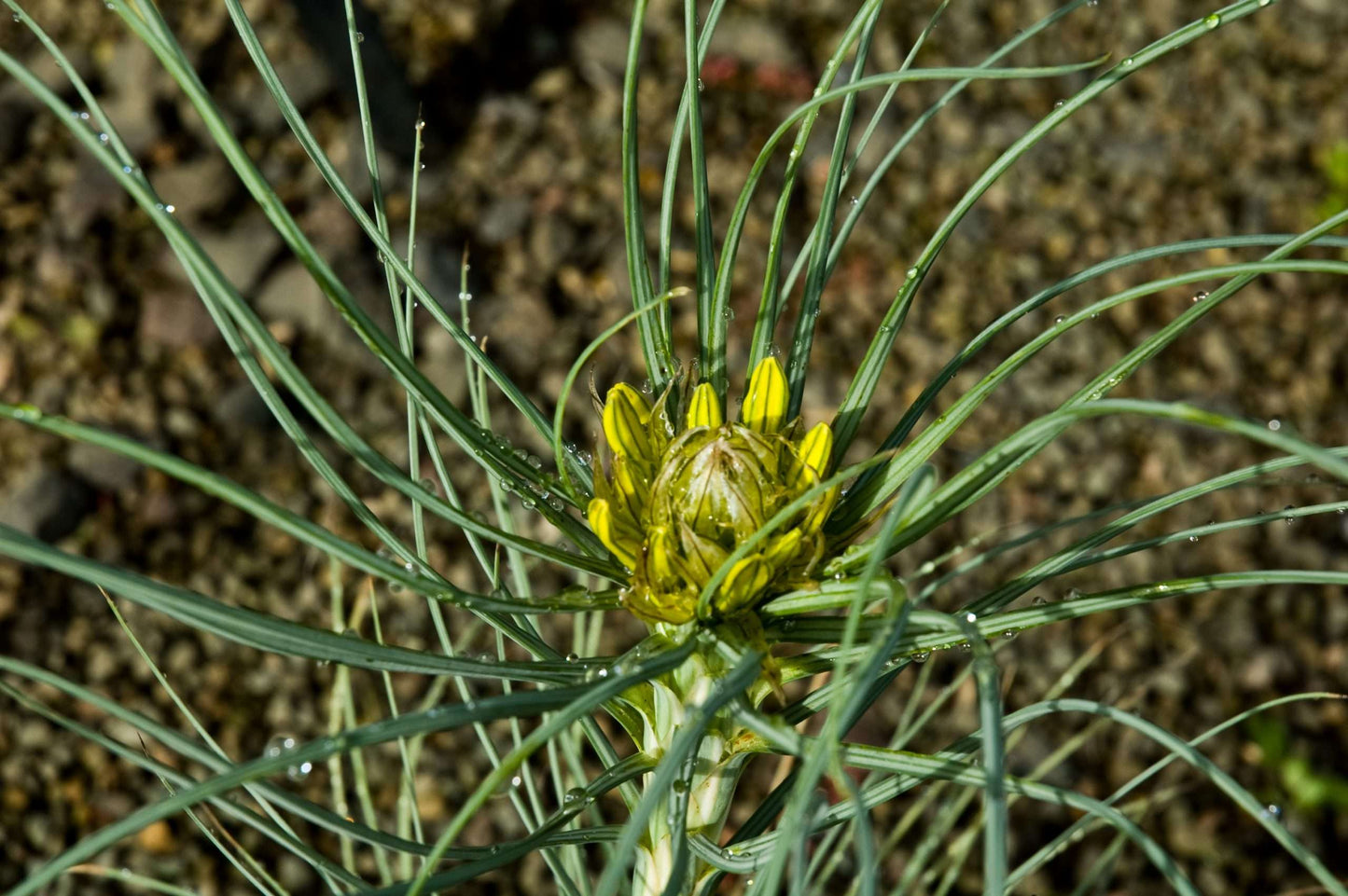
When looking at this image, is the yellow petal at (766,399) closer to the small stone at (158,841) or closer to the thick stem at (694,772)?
the thick stem at (694,772)

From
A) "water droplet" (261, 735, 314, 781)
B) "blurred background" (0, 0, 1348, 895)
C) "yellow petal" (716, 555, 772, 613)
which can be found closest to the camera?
"water droplet" (261, 735, 314, 781)

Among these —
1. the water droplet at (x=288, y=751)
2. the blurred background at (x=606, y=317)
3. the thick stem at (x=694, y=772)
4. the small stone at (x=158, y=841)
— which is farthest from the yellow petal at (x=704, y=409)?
the small stone at (x=158, y=841)

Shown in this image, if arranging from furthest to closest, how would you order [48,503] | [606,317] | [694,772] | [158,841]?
1. [606,317]
2. [48,503]
3. [158,841]
4. [694,772]

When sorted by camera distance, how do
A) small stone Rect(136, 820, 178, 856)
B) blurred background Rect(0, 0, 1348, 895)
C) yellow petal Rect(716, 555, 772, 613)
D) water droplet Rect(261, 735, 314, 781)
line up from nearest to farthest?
1. water droplet Rect(261, 735, 314, 781)
2. yellow petal Rect(716, 555, 772, 613)
3. small stone Rect(136, 820, 178, 856)
4. blurred background Rect(0, 0, 1348, 895)

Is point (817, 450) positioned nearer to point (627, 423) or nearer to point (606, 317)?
point (627, 423)


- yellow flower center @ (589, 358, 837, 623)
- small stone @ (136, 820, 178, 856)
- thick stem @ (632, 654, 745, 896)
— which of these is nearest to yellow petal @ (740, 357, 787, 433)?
yellow flower center @ (589, 358, 837, 623)

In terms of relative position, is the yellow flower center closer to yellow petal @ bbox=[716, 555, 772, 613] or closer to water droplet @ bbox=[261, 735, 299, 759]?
yellow petal @ bbox=[716, 555, 772, 613]

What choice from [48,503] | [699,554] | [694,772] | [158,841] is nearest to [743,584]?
[699,554]
